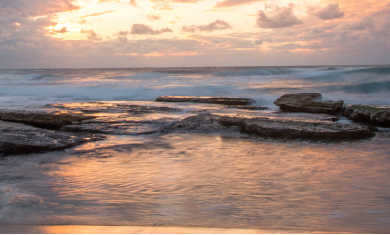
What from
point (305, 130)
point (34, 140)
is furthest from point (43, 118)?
point (305, 130)

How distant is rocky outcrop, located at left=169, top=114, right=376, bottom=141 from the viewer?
467 centimetres

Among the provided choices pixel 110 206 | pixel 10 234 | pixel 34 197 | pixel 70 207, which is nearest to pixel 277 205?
pixel 110 206

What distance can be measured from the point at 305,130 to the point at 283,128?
0.33 meters

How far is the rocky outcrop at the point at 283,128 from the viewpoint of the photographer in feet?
15.3

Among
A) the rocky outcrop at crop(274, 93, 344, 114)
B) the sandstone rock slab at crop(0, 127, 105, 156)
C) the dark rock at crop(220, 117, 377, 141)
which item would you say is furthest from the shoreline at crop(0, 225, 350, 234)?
the rocky outcrop at crop(274, 93, 344, 114)

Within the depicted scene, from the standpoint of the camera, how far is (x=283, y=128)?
482 cm

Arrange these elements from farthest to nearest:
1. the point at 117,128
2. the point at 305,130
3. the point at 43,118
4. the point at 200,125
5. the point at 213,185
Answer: the point at 43,118
the point at 200,125
the point at 117,128
the point at 305,130
the point at 213,185

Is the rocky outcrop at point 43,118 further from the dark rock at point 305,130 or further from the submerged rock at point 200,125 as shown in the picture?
the dark rock at point 305,130

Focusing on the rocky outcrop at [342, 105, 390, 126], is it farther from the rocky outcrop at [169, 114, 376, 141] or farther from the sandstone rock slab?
the sandstone rock slab

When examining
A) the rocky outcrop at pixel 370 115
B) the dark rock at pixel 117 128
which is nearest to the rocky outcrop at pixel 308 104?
the rocky outcrop at pixel 370 115

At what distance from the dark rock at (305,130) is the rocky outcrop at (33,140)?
8.27 ft

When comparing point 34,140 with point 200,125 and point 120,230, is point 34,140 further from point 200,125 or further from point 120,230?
point 120,230

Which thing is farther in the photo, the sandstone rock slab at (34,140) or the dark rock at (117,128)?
the dark rock at (117,128)

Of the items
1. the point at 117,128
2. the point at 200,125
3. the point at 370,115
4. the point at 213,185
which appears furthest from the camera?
the point at 370,115
